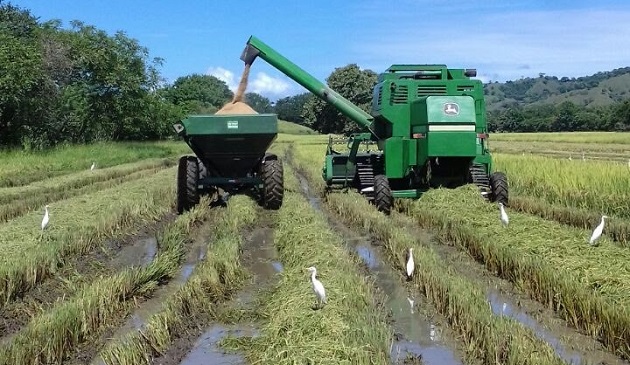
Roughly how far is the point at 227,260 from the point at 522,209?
21.4 feet

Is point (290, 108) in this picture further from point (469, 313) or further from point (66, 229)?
point (469, 313)

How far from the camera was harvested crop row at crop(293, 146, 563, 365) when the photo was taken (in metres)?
4.65

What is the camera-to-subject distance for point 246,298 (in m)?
6.88

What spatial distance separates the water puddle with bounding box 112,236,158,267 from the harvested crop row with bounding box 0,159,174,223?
3.09 metres

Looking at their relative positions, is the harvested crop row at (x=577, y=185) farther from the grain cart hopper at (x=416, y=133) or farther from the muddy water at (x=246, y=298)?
the muddy water at (x=246, y=298)

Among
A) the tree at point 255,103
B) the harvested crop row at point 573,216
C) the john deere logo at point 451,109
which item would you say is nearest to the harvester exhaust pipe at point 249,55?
the tree at point 255,103

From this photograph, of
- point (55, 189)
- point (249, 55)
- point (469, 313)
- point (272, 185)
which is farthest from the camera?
point (55, 189)

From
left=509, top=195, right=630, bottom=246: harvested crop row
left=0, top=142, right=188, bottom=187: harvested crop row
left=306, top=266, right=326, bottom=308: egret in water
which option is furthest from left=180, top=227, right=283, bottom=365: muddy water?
left=0, top=142, right=188, bottom=187: harvested crop row

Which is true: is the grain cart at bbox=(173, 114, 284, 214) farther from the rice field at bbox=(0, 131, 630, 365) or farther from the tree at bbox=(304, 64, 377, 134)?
the tree at bbox=(304, 64, 377, 134)

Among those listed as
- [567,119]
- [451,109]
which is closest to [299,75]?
[451,109]

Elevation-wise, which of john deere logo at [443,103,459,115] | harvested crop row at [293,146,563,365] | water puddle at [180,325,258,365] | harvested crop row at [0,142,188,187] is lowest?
water puddle at [180,325,258,365]

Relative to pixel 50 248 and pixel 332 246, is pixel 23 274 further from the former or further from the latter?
pixel 332 246

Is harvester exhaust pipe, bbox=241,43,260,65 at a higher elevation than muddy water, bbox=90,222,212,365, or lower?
higher

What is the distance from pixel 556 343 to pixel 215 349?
2590 mm
